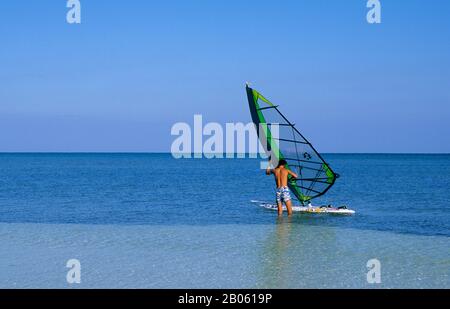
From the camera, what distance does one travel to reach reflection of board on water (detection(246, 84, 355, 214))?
18.7m

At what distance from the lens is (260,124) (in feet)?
62.0

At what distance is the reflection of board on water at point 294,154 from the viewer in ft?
61.4

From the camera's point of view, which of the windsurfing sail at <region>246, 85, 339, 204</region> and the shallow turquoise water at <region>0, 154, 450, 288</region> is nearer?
the shallow turquoise water at <region>0, 154, 450, 288</region>

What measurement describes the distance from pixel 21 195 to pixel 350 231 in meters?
19.4

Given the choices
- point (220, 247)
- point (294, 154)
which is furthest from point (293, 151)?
point (220, 247)

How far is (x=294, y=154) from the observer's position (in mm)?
19359

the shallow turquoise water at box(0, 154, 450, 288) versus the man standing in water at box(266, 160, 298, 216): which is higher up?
the man standing in water at box(266, 160, 298, 216)

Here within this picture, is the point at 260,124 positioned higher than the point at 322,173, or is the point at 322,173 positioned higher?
the point at 260,124

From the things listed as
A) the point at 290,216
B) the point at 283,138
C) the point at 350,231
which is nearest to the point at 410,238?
the point at 350,231

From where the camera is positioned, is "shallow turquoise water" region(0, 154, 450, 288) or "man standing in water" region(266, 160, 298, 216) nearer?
"shallow turquoise water" region(0, 154, 450, 288)

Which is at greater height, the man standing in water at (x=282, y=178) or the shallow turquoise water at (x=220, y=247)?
Answer: the man standing in water at (x=282, y=178)

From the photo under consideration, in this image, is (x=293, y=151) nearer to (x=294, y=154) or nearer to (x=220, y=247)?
(x=294, y=154)

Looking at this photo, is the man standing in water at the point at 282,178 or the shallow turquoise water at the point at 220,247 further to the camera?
the man standing in water at the point at 282,178
